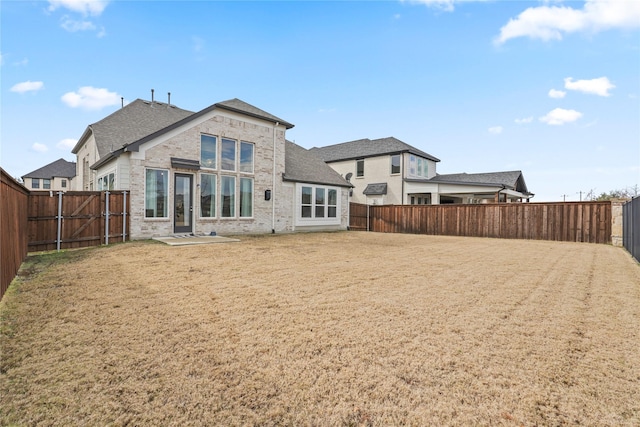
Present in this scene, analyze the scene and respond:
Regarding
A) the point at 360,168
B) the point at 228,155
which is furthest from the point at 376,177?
the point at 228,155

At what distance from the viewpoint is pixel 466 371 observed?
2.23m

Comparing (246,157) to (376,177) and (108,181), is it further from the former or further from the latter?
(376,177)

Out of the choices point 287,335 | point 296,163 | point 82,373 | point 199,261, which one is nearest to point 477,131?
point 296,163

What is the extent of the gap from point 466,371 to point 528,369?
518mm

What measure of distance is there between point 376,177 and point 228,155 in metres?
14.2

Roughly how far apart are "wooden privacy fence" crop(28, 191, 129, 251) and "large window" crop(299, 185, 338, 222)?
7982 mm

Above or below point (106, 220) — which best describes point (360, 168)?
above

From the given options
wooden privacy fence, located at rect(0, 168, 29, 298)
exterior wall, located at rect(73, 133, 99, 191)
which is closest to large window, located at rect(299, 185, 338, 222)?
exterior wall, located at rect(73, 133, 99, 191)

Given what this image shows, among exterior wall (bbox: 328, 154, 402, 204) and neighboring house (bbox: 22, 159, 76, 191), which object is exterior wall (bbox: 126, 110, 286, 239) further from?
neighboring house (bbox: 22, 159, 76, 191)

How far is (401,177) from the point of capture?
72.7ft

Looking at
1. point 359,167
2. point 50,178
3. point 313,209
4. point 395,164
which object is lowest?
point 313,209

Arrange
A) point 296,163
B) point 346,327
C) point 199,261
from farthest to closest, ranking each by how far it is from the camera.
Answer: point 296,163 < point 199,261 < point 346,327

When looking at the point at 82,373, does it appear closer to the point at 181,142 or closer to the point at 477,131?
the point at 181,142

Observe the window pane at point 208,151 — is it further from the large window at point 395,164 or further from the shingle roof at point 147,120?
the large window at point 395,164
